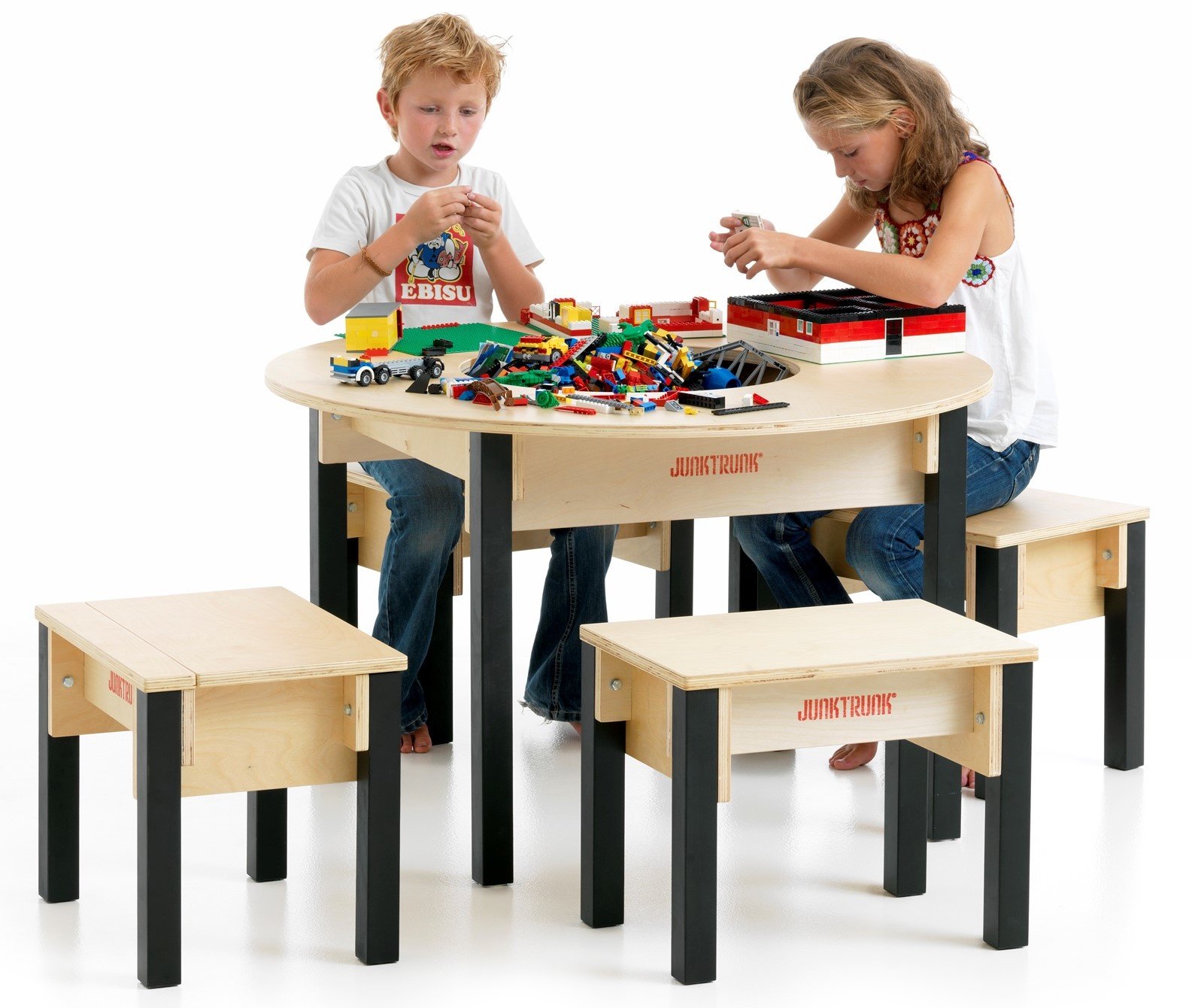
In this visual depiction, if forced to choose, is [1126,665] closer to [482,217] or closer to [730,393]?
[730,393]

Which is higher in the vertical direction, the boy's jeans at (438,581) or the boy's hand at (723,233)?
the boy's hand at (723,233)

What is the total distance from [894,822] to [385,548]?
1.24 metres

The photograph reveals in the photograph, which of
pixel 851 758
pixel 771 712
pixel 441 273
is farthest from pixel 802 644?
pixel 441 273

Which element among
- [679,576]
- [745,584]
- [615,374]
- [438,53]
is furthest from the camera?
[679,576]

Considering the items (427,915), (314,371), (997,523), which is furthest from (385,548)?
(997,523)

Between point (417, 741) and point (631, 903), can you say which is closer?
point (631, 903)

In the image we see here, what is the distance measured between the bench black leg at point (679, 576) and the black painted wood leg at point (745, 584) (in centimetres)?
11

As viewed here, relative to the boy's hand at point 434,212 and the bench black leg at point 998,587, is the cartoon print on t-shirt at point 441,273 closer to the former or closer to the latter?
the boy's hand at point 434,212

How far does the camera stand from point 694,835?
10.0ft

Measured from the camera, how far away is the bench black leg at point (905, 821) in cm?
351

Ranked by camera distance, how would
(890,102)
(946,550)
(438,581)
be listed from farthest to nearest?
(438,581) → (890,102) → (946,550)

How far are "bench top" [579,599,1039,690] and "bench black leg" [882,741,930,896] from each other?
0.31 m

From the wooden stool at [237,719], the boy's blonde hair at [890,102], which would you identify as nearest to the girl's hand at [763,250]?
the boy's blonde hair at [890,102]

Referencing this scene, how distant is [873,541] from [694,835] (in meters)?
1.03
